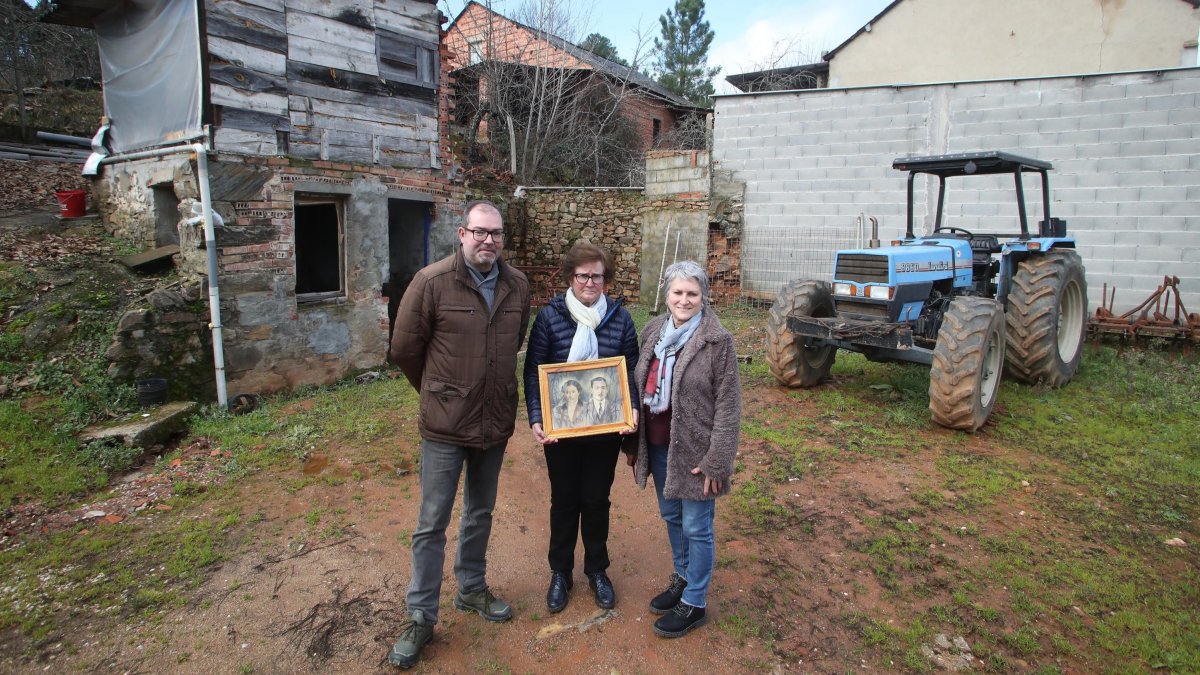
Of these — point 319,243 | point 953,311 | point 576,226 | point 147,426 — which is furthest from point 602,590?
point 576,226

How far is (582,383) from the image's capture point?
9.48 feet

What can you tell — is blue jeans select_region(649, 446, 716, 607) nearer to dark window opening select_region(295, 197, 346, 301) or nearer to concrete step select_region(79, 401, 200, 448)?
concrete step select_region(79, 401, 200, 448)

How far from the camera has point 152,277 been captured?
700cm

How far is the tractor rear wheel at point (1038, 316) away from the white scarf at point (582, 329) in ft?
16.4

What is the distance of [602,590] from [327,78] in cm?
701

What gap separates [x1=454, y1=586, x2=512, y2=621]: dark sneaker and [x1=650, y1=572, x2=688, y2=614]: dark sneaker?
712mm

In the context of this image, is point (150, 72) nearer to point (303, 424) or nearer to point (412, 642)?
point (303, 424)

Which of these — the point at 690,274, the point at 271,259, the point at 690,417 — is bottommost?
the point at 690,417

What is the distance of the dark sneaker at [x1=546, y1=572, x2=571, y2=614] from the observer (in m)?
3.14

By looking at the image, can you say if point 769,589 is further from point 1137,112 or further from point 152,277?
point 1137,112

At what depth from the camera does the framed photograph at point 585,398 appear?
287 cm

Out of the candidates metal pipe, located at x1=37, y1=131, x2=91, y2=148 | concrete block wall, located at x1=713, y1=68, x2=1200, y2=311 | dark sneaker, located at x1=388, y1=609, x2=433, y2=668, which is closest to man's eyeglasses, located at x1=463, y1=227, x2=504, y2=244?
dark sneaker, located at x1=388, y1=609, x2=433, y2=668

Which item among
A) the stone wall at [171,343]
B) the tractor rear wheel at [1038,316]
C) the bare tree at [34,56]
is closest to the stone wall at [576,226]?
the stone wall at [171,343]

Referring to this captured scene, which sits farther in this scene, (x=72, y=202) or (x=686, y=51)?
(x=686, y=51)
